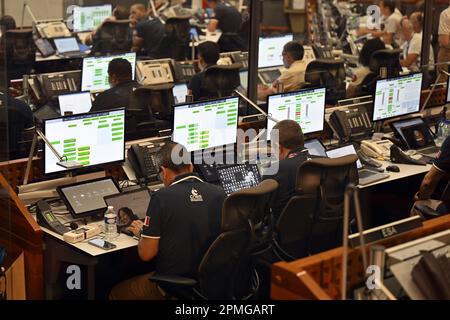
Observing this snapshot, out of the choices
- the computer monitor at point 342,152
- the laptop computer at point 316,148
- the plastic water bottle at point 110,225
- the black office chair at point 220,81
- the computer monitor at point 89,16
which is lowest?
the plastic water bottle at point 110,225

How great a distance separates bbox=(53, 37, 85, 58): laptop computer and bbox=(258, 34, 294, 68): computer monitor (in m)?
2.30

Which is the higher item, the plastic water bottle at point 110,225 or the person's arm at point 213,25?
the person's arm at point 213,25

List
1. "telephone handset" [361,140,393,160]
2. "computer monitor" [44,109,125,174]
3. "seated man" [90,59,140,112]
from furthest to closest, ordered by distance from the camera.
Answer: "seated man" [90,59,140,112] < "telephone handset" [361,140,393,160] < "computer monitor" [44,109,125,174]

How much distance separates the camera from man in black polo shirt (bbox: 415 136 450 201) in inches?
233

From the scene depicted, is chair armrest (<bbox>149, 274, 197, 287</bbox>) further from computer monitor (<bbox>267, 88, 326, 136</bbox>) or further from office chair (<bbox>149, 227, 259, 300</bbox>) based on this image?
computer monitor (<bbox>267, 88, 326, 136</bbox>)

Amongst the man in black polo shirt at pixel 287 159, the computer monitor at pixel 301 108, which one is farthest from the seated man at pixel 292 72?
the man in black polo shirt at pixel 287 159

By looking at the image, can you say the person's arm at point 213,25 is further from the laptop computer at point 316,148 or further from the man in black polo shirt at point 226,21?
the laptop computer at point 316,148

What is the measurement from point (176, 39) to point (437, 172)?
20.7ft

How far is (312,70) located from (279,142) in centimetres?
340

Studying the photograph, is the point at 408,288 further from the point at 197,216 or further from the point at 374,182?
the point at 374,182

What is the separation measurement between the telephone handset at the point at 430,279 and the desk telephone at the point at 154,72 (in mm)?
5677

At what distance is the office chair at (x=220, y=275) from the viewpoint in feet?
Result: 15.0

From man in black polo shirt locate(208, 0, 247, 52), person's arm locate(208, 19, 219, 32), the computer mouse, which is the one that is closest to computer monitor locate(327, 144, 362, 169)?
the computer mouse

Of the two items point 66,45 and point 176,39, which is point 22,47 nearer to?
point 66,45
